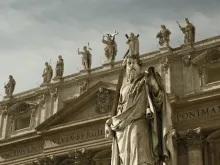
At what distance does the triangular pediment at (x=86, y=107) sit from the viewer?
24297 mm

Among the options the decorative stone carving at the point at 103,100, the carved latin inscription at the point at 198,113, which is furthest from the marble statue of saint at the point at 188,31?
the decorative stone carving at the point at 103,100

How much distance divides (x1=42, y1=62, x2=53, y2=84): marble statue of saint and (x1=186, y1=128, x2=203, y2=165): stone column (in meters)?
9.99

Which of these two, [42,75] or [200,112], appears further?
[42,75]

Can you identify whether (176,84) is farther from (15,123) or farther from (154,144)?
(154,144)

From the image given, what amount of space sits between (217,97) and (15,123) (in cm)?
1300

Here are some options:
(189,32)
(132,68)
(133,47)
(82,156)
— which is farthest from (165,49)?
(132,68)

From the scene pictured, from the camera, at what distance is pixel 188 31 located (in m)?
23.6

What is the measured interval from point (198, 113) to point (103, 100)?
535 cm

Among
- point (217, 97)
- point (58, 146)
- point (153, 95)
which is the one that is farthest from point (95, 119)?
point (153, 95)

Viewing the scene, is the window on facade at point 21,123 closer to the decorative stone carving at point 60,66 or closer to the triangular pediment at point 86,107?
the triangular pediment at point 86,107

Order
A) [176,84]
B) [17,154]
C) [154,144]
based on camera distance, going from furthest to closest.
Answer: [17,154], [176,84], [154,144]

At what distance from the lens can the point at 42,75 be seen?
28219mm

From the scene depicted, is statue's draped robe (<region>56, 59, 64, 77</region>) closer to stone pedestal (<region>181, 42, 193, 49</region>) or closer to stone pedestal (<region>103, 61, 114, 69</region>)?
stone pedestal (<region>103, 61, 114, 69</region>)

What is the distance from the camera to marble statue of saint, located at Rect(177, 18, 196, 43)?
76.9ft
